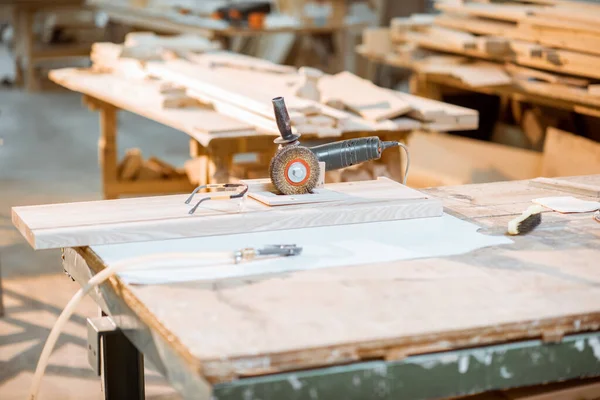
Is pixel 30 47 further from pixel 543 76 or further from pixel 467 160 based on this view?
pixel 543 76

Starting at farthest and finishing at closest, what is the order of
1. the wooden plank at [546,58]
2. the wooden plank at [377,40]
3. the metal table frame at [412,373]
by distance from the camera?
the wooden plank at [377,40] < the wooden plank at [546,58] < the metal table frame at [412,373]

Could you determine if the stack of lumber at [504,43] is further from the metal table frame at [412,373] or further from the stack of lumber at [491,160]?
the metal table frame at [412,373]

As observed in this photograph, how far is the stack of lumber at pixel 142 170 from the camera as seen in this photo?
5629 millimetres

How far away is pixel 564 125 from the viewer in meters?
5.75

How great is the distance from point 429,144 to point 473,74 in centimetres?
54

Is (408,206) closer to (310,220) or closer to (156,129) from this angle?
(310,220)

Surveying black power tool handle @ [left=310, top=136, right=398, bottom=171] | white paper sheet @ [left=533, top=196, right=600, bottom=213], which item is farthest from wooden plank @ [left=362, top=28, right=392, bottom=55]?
black power tool handle @ [left=310, top=136, right=398, bottom=171]

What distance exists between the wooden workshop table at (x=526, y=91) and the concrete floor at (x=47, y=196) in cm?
210

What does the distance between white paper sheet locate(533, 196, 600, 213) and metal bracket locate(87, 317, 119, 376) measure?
1193 mm

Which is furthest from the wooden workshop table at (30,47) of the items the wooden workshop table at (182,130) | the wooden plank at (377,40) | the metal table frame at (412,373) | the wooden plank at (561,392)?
the wooden plank at (561,392)

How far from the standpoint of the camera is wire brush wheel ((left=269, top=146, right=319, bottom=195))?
2.32m

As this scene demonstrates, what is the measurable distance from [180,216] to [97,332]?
0.34m

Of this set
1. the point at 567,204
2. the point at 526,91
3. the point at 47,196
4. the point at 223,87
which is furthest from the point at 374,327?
the point at 47,196

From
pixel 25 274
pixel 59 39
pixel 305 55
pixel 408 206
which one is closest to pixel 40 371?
pixel 408 206
